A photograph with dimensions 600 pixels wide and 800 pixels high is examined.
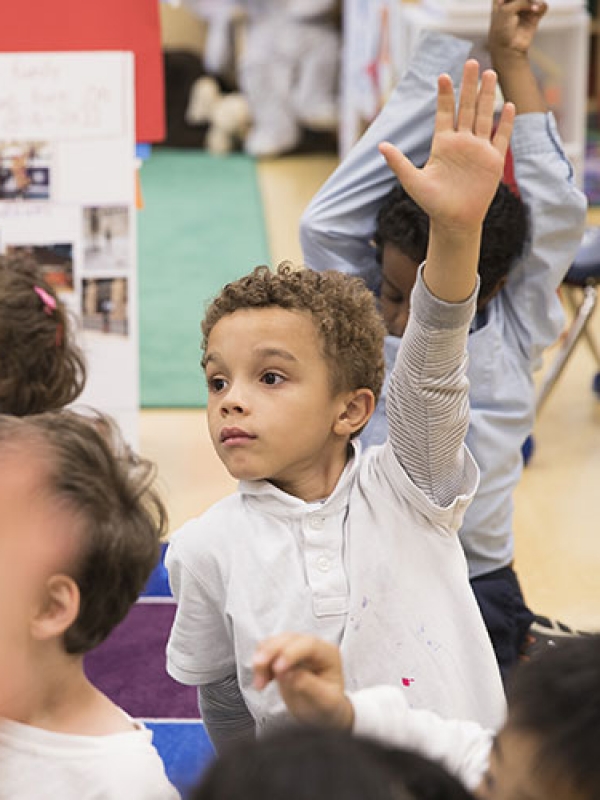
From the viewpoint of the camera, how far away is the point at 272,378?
1441 millimetres

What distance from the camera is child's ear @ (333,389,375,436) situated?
58.4 inches

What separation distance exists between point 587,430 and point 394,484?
6.71 feet

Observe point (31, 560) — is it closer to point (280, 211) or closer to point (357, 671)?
point (357, 671)

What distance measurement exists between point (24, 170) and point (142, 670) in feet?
3.38

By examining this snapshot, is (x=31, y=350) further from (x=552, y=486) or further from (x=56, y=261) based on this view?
(x=552, y=486)

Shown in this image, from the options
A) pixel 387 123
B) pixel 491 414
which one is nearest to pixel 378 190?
pixel 387 123

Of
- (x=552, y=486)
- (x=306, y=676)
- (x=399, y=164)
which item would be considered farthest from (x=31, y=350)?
(x=552, y=486)

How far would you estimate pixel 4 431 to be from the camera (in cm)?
126

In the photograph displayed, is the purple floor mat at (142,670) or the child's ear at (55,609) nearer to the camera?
the child's ear at (55,609)

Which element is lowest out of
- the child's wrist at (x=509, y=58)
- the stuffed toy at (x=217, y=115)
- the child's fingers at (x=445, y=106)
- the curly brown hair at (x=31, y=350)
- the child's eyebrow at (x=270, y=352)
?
the stuffed toy at (x=217, y=115)

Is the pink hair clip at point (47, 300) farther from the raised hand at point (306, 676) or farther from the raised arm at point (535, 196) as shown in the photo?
the raised hand at point (306, 676)

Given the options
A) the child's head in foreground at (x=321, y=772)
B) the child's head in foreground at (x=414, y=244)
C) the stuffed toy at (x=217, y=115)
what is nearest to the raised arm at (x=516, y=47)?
the child's head in foreground at (x=414, y=244)

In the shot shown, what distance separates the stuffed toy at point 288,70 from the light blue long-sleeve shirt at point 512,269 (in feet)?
13.5

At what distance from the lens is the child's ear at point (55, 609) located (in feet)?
3.83
